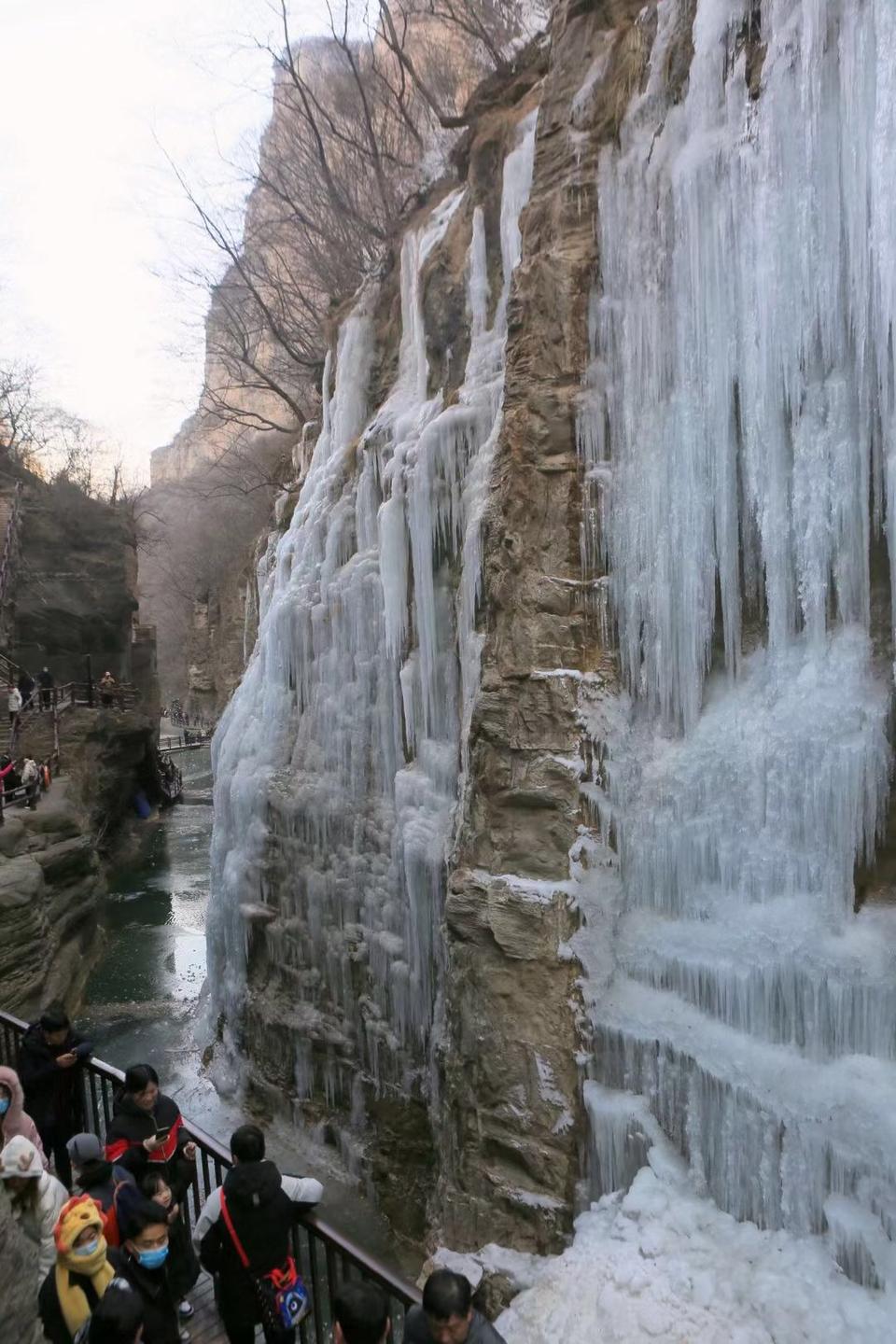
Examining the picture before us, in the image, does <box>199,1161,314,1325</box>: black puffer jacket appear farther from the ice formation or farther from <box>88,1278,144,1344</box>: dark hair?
the ice formation

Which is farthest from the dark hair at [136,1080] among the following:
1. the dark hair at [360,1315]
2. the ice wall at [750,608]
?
the ice wall at [750,608]

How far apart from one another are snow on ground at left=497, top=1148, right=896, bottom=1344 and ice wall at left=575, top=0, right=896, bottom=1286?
130mm

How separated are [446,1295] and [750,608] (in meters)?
3.56

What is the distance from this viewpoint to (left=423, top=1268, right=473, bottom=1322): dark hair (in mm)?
2387

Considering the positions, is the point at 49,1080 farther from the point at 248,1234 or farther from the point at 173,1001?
the point at 173,1001

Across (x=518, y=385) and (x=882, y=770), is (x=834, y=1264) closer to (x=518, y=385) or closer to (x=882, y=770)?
(x=882, y=770)

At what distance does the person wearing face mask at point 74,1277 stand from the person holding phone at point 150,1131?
73 centimetres

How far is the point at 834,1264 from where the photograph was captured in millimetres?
3500

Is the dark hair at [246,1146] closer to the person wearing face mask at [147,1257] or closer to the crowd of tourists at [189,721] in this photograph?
the person wearing face mask at [147,1257]

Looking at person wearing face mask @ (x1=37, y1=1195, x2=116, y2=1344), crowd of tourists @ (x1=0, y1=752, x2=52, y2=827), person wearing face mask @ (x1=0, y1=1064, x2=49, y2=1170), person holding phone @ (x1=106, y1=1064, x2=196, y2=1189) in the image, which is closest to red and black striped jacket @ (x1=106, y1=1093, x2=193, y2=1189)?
person holding phone @ (x1=106, y1=1064, x2=196, y2=1189)

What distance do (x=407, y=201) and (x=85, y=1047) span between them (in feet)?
30.4

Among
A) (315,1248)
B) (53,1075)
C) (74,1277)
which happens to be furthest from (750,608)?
(53,1075)

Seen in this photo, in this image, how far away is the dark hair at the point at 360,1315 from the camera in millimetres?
2323

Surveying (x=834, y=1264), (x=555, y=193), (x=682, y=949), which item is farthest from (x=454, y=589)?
(x=834, y=1264)
